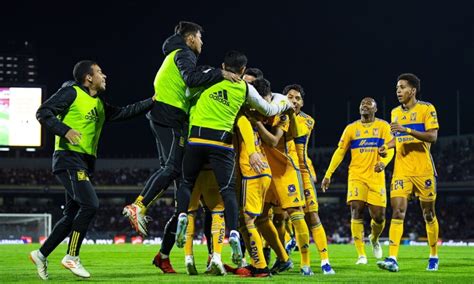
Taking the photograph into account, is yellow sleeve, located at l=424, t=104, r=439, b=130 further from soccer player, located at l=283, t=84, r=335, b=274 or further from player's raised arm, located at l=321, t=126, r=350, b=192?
player's raised arm, located at l=321, t=126, r=350, b=192

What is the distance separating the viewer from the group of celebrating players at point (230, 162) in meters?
8.94

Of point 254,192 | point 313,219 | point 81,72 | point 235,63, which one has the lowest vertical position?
point 313,219

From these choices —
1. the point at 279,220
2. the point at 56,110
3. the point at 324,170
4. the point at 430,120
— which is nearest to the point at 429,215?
the point at 430,120

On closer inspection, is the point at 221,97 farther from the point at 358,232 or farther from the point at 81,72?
the point at 358,232

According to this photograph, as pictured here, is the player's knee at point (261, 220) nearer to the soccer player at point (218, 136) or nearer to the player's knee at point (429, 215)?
the soccer player at point (218, 136)

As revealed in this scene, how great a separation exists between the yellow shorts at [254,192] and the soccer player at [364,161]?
15.0ft

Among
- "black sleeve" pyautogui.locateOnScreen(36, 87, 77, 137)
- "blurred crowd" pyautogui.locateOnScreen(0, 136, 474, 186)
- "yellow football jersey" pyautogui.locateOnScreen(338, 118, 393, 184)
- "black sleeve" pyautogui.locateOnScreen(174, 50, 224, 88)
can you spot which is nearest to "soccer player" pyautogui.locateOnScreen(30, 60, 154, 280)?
"black sleeve" pyautogui.locateOnScreen(36, 87, 77, 137)

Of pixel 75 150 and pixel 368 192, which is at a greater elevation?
pixel 75 150

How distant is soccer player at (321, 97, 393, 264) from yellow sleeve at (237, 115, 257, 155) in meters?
4.89

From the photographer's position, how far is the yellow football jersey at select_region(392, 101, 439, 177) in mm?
11445

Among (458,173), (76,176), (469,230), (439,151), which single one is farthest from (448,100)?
(76,176)

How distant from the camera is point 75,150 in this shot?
9227 millimetres

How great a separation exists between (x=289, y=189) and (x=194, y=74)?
2.10 meters

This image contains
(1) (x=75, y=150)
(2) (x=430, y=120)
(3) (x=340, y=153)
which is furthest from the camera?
(3) (x=340, y=153)
